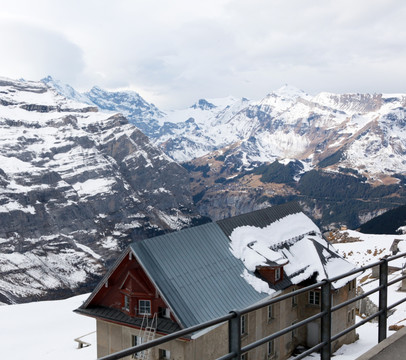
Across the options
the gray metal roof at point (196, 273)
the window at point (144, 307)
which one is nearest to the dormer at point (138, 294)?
the window at point (144, 307)

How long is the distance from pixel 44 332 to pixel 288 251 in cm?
2722

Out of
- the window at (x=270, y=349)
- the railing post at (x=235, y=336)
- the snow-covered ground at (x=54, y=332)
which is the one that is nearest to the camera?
the railing post at (x=235, y=336)

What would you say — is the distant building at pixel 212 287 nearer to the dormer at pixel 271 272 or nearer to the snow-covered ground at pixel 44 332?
the dormer at pixel 271 272

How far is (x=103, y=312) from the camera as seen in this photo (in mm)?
25531

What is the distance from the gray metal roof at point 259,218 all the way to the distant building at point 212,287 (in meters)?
0.11

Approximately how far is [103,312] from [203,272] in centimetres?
638

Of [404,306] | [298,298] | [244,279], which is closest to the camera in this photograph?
[244,279]

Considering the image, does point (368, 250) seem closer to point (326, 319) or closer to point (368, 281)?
point (368, 281)

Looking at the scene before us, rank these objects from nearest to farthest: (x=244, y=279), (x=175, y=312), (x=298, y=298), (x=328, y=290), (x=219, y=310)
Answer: (x=328, y=290), (x=175, y=312), (x=219, y=310), (x=244, y=279), (x=298, y=298)

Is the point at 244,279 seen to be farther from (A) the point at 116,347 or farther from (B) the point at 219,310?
(A) the point at 116,347

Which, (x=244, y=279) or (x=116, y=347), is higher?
(x=244, y=279)

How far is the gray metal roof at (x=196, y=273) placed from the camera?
23453 mm

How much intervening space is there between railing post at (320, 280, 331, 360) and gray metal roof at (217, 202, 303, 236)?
23.2m

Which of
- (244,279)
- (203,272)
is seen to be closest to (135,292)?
(203,272)
